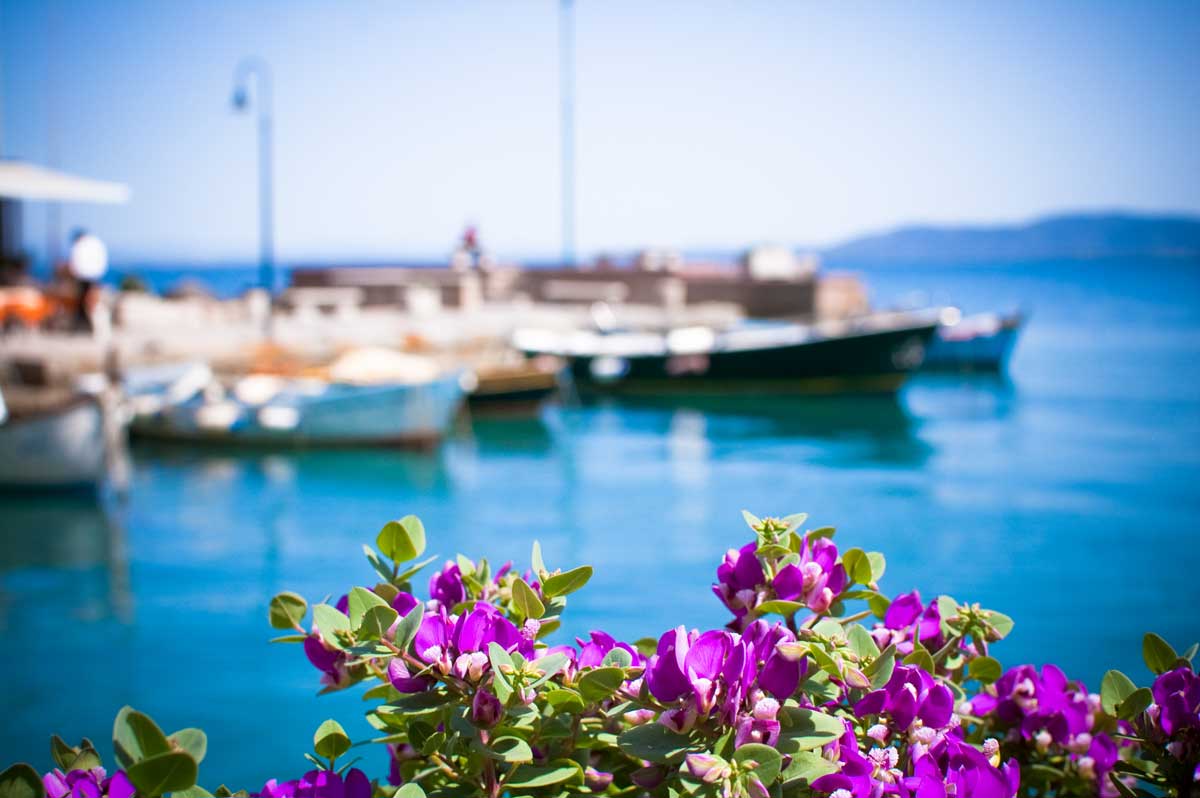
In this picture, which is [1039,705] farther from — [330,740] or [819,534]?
[330,740]

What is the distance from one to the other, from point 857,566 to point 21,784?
4.08 ft

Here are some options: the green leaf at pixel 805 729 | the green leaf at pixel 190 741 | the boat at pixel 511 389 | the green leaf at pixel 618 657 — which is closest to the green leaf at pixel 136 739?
the green leaf at pixel 190 741

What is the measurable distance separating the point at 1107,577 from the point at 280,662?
848cm

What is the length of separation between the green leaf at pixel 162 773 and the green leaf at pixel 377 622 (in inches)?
13.4

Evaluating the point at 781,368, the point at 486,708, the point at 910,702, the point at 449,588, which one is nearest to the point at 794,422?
the point at 781,368

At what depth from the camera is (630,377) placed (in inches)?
1021

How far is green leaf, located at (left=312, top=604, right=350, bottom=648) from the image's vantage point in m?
1.62

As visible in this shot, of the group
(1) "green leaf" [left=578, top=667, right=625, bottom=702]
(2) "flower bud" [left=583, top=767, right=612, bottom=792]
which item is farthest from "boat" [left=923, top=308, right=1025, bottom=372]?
(1) "green leaf" [left=578, top=667, right=625, bottom=702]

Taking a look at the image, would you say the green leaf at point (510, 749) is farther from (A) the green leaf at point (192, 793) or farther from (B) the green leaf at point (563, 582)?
(A) the green leaf at point (192, 793)

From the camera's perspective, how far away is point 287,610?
183 centimetres

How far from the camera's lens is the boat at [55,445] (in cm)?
1323

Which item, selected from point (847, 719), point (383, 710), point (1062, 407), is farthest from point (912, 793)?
point (1062, 407)

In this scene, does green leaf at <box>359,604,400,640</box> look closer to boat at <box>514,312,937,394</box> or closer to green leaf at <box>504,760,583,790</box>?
green leaf at <box>504,760,583,790</box>

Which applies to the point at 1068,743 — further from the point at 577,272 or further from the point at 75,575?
the point at 577,272
